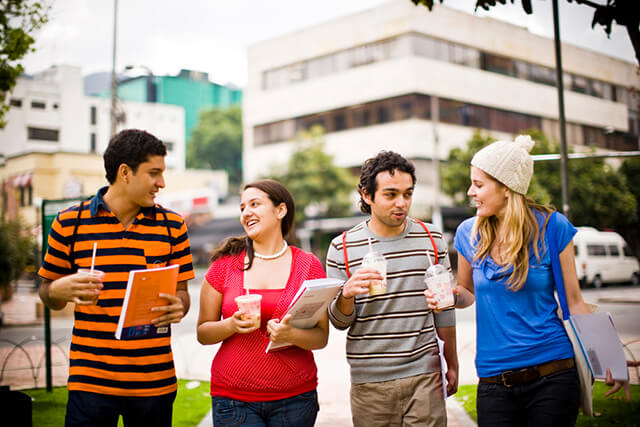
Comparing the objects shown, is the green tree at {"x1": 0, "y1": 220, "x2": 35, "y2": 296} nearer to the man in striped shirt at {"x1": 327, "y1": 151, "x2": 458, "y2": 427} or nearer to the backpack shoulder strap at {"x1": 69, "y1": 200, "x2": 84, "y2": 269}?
the backpack shoulder strap at {"x1": 69, "y1": 200, "x2": 84, "y2": 269}

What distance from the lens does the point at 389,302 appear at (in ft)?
10.6

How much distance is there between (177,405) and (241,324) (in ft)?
15.2

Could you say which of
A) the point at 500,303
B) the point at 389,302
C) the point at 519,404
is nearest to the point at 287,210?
the point at 389,302

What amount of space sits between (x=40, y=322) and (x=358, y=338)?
56.0 feet

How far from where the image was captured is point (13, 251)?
20016 mm

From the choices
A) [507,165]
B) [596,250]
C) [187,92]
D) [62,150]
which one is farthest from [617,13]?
[187,92]

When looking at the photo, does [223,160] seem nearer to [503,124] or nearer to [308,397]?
[503,124]

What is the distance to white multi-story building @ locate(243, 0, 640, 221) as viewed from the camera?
32594 millimetres

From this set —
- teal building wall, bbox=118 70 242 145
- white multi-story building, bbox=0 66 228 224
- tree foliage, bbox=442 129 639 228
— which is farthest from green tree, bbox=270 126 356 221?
teal building wall, bbox=118 70 242 145

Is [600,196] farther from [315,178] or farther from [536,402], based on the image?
[315,178]

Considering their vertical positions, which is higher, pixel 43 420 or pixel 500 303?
pixel 500 303

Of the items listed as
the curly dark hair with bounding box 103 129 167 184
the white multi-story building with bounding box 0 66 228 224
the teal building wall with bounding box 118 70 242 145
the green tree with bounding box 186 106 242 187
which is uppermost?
the teal building wall with bounding box 118 70 242 145

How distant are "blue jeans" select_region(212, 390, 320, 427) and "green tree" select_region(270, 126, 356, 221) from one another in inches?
1129

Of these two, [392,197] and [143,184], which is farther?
[392,197]
